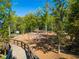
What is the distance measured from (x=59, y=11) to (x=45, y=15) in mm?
16315

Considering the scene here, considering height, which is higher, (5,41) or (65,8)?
(65,8)

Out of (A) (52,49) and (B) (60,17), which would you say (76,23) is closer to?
(B) (60,17)

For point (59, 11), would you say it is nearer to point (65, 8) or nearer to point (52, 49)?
point (65, 8)

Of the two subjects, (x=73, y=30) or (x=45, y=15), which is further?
(x=45, y=15)

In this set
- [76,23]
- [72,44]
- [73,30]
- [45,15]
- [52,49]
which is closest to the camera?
[76,23]

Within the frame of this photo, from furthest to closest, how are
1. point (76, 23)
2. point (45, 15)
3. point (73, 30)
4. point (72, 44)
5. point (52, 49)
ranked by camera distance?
1. point (45, 15)
2. point (72, 44)
3. point (52, 49)
4. point (73, 30)
5. point (76, 23)


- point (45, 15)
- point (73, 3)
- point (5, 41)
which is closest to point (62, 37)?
point (73, 3)

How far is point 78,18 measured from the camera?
88.1ft

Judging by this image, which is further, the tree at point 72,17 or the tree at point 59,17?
the tree at point 59,17

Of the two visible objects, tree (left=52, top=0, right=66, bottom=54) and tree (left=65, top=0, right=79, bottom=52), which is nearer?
tree (left=65, top=0, right=79, bottom=52)

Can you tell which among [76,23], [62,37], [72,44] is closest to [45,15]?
[72,44]

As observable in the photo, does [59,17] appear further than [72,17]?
Yes

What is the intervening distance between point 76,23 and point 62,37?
14.3 ft

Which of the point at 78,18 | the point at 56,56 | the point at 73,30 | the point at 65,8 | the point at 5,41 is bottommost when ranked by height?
the point at 56,56
